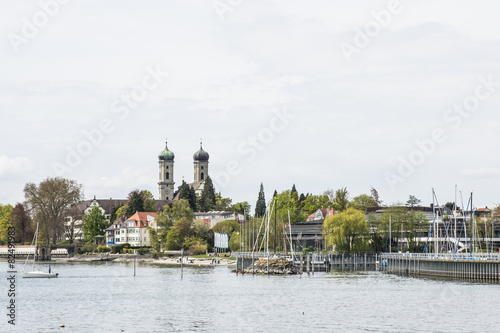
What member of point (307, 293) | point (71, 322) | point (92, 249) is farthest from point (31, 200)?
point (71, 322)

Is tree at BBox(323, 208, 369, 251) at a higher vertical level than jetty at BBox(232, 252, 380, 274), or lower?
higher

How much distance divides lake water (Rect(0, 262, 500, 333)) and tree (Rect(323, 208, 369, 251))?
28.6 meters

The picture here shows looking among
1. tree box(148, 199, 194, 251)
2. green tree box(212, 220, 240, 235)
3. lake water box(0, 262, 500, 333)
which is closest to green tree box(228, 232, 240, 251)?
green tree box(212, 220, 240, 235)

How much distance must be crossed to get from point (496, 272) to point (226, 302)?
1333 inches

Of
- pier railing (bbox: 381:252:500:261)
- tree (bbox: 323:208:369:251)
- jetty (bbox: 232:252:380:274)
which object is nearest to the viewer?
pier railing (bbox: 381:252:500:261)

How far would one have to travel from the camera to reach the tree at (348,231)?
425ft

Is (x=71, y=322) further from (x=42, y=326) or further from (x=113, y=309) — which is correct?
(x=113, y=309)

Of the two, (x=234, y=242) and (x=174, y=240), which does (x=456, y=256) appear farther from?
(x=174, y=240)

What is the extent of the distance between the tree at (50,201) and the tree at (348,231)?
73433mm

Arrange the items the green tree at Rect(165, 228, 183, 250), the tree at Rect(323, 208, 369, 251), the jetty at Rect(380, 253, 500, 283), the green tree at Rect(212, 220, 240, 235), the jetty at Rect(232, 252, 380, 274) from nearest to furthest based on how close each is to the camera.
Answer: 1. the jetty at Rect(380, 253, 500, 283)
2. the jetty at Rect(232, 252, 380, 274)
3. the tree at Rect(323, 208, 369, 251)
4. the green tree at Rect(165, 228, 183, 250)
5. the green tree at Rect(212, 220, 240, 235)

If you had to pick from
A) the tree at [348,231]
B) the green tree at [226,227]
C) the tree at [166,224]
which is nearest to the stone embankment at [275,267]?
the tree at [348,231]

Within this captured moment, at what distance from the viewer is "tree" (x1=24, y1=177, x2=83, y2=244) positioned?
177 metres

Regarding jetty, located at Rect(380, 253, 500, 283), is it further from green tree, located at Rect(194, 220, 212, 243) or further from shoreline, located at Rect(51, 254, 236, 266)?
green tree, located at Rect(194, 220, 212, 243)

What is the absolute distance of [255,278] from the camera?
101875mm
